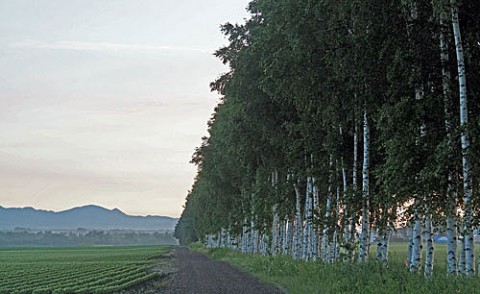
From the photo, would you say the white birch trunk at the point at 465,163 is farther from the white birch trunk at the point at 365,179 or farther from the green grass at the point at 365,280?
the white birch trunk at the point at 365,179

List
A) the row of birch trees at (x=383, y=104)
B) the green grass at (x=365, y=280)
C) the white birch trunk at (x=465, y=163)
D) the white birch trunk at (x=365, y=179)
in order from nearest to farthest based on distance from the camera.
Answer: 1. the green grass at (x=365, y=280)
2. the white birch trunk at (x=465, y=163)
3. the row of birch trees at (x=383, y=104)
4. the white birch trunk at (x=365, y=179)

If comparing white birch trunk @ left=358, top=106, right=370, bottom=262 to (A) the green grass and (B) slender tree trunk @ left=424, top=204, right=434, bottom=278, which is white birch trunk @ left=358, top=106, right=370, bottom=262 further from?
(B) slender tree trunk @ left=424, top=204, right=434, bottom=278

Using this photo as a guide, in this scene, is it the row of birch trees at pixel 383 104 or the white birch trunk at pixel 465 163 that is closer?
the white birch trunk at pixel 465 163

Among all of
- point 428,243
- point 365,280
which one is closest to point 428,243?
point 428,243

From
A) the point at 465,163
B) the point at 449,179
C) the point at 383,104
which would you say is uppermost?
the point at 383,104

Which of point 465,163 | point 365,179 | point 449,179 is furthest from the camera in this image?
point 365,179

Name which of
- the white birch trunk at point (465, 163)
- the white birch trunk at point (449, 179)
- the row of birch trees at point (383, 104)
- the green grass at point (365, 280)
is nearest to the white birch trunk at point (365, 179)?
the row of birch trees at point (383, 104)

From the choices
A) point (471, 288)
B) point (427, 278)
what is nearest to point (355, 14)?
point (427, 278)

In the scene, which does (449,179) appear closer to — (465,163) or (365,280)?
(465,163)

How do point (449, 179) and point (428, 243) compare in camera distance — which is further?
point (428, 243)

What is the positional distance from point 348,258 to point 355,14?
1099cm

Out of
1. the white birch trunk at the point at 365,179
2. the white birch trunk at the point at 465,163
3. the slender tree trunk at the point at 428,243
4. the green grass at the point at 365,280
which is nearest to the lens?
the green grass at the point at 365,280

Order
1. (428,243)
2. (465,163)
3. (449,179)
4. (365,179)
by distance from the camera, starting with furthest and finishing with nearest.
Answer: (365,179) → (428,243) → (449,179) → (465,163)

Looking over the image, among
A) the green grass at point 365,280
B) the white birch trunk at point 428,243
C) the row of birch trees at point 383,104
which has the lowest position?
the green grass at point 365,280
